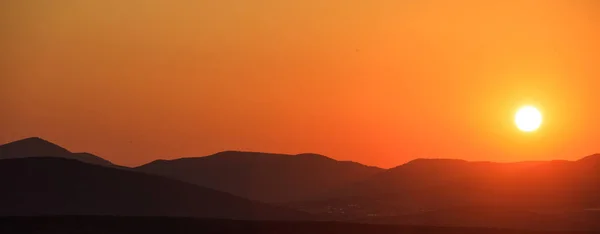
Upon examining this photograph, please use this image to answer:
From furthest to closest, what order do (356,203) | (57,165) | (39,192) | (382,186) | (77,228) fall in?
1. (382,186)
2. (356,203)
3. (57,165)
4. (39,192)
5. (77,228)

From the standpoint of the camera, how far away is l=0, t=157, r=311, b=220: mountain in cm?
8944

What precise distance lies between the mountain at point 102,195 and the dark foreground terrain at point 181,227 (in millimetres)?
24315

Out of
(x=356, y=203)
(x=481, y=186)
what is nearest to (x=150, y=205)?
(x=356, y=203)

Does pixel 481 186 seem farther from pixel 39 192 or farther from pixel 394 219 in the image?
pixel 39 192

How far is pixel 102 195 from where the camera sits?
3730 inches

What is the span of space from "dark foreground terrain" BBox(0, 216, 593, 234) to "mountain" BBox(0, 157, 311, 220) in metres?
24.3

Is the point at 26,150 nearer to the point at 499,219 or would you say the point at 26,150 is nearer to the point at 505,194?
the point at 505,194

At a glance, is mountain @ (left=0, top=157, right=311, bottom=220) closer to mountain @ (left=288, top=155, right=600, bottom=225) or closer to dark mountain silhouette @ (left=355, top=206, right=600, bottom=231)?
dark mountain silhouette @ (left=355, top=206, right=600, bottom=231)

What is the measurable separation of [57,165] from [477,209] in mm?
40897

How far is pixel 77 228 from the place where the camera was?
5997cm

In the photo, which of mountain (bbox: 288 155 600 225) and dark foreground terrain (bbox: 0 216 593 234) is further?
mountain (bbox: 288 155 600 225)

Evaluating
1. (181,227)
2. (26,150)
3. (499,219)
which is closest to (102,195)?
(181,227)

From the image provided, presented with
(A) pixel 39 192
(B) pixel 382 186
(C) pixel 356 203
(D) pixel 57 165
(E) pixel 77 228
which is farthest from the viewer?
(B) pixel 382 186

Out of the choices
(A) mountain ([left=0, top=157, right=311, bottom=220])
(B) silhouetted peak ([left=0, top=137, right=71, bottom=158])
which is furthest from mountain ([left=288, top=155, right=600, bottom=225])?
(B) silhouetted peak ([left=0, top=137, right=71, bottom=158])
